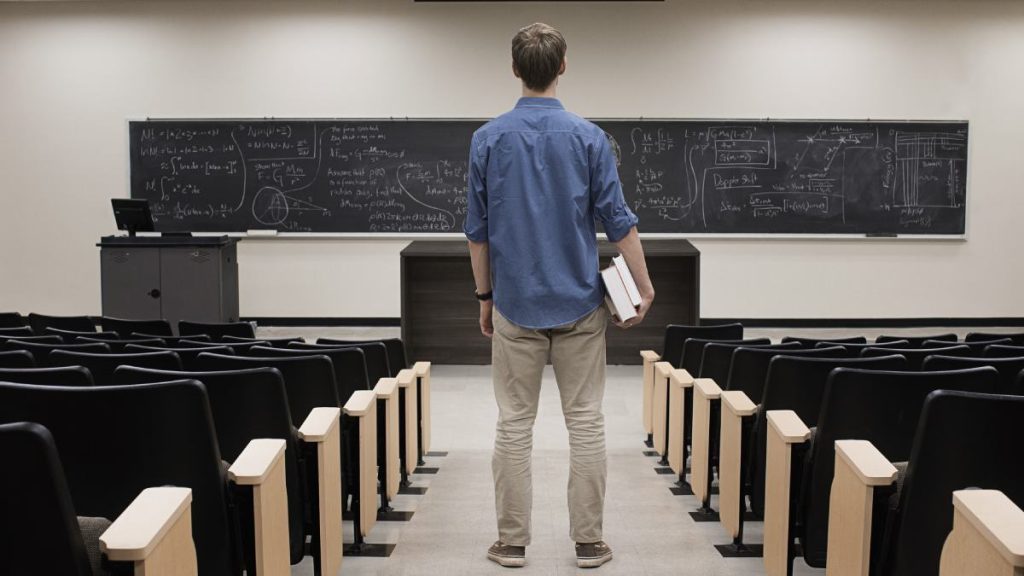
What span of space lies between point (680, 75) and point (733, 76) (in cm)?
52

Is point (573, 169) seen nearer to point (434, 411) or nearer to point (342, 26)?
point (434, 411)

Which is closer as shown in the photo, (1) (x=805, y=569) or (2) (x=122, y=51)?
(1) (x=805, y=569)

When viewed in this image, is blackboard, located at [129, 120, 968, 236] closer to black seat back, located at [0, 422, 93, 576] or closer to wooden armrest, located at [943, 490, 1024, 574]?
wooden armrest, located at [943, 490, 1024, 574]

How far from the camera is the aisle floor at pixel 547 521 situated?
10.4 feet

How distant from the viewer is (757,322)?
955 centimetres

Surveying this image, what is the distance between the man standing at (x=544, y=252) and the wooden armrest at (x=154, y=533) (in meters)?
1.37

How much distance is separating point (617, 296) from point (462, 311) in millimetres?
4718

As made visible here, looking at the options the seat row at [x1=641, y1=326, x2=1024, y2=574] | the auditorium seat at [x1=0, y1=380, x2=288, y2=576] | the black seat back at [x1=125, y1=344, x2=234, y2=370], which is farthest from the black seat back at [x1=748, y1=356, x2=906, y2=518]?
the black seat back at [x1=125, y1=344, x2=234, y2=370]

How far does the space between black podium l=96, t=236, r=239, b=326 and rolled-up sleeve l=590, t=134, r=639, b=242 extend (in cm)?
577

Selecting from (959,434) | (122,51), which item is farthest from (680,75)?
(959,434)

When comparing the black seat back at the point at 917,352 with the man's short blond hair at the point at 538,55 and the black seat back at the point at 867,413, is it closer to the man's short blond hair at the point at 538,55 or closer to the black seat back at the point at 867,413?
the black seat back at the point at 867,413

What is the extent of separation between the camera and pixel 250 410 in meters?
2.64

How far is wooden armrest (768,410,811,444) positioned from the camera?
266 cm

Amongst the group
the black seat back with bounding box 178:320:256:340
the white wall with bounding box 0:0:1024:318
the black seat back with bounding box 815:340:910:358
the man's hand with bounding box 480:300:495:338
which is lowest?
the black seat back with bounding box 178:320:256:340
